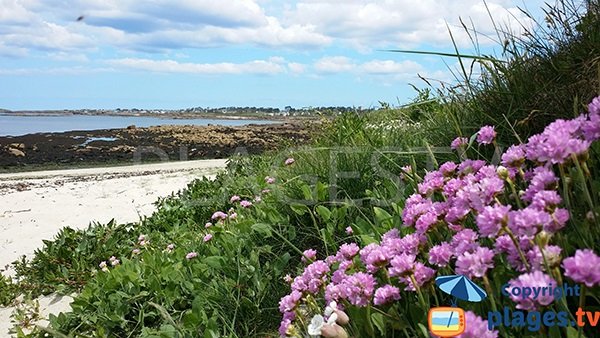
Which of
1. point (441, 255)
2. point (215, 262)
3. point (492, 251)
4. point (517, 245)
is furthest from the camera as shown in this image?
point (215, 262)

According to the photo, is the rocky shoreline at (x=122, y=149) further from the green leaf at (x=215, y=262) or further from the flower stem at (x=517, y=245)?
the flower stem at (x=517, y=245)

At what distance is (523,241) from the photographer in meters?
1.65

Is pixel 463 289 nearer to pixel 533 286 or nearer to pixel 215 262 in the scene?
pixel 533 286

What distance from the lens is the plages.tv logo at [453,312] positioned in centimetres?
157

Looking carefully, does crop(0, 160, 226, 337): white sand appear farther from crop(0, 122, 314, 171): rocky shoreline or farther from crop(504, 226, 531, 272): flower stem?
crop(0, 122, 314, 171): rocky shoreline

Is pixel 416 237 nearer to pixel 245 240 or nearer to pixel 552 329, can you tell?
pixel 552 329

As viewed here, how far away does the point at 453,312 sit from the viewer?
1.63m

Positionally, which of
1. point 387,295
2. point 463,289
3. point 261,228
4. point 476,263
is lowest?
point 261,228

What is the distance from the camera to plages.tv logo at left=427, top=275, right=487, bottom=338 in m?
1.57

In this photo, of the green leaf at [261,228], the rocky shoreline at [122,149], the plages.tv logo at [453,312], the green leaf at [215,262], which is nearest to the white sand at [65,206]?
the green leaf at [215,262]

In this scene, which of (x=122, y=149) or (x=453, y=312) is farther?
(x=122, y=149)

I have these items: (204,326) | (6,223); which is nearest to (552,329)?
(204,326)

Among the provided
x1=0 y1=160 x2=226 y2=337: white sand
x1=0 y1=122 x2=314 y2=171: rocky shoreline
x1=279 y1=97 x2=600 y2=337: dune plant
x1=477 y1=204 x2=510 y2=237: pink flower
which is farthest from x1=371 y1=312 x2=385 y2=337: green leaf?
x1=0 y1=122 x2=314 y2=171: rocky shoreline

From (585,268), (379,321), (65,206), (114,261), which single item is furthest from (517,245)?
(65,206)
